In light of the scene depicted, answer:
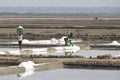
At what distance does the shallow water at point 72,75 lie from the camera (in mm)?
22891

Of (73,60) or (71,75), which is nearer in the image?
(71,75)

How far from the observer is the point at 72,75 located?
78.4 ft

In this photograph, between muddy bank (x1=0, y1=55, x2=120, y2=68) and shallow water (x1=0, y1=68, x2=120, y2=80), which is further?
muddy bank (x1=0, y1=55, x2=120, y2=68)

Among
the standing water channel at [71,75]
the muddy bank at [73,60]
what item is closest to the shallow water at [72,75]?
the standing water channel at [71,75]

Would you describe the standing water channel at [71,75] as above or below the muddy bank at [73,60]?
below

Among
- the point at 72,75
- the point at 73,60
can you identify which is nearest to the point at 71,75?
the point at 72,75

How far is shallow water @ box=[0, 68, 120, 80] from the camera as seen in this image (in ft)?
75.1

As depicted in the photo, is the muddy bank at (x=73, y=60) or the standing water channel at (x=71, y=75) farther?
the muddy bank at (x=73, y=60)

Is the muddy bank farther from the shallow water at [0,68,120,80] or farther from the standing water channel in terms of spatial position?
the shallow water at [0,68,120,80]

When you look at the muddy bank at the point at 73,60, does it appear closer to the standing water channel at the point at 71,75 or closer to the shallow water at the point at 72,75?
the standing water channel at the point at 71,75

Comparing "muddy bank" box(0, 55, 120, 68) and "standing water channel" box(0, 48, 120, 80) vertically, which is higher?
"muddy bank" box(0, 55, 120, 68)

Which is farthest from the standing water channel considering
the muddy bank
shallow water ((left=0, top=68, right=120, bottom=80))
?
the muddy bank

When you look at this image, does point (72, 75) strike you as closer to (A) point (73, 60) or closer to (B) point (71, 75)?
(B) point (71, 75)

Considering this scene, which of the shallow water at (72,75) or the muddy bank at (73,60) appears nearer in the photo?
the shallow water at (72,75)
